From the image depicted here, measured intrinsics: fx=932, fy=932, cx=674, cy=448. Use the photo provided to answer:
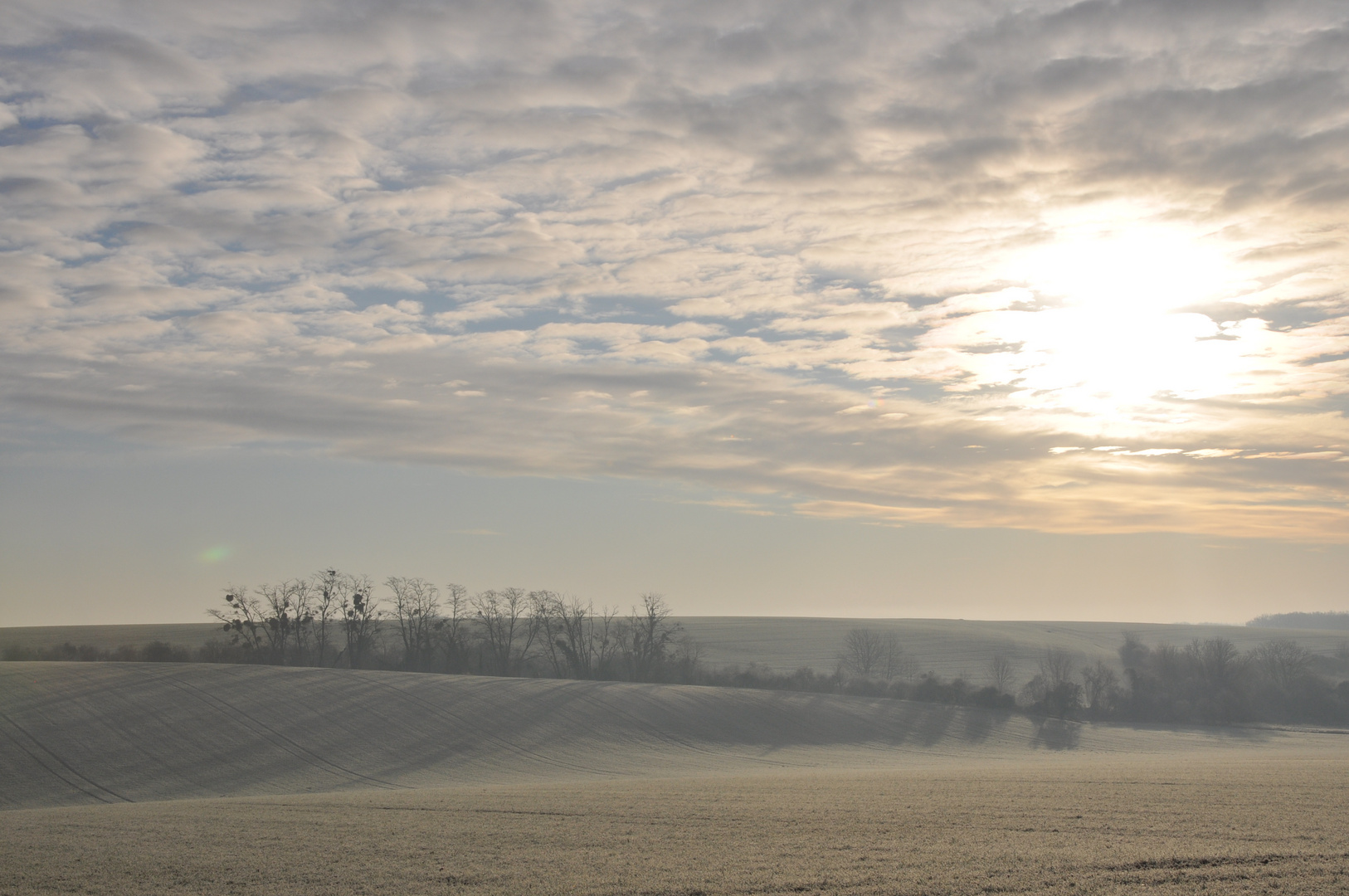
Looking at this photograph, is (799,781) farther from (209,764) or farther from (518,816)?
(209,764)

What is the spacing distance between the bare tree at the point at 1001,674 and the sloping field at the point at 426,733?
27764 mm

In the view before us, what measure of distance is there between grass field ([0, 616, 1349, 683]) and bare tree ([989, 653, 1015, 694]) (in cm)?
130

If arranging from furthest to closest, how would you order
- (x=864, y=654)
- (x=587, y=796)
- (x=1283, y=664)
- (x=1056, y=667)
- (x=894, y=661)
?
(x=864, y=654) < (x=894, y=661) < (x=1056, y=667) < (x=1283, y=664) < (x=587, y=796)

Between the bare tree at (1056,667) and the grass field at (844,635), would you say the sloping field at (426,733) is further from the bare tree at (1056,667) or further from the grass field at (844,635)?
the grass field at (844,635)

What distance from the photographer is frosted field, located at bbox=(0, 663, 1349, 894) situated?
17719 millimetres

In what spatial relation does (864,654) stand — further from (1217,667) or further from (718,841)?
(718,841)

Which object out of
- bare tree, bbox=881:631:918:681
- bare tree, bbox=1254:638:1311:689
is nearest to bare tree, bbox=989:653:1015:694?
bare tree, bbox=881:631:918:681

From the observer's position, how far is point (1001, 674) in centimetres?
10388

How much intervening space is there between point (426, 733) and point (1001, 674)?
7328 cm

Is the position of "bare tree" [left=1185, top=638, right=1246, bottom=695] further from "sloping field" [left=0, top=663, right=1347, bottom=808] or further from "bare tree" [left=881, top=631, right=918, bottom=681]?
"bare tree" [left=881, top=631, right=918, bottom=681]

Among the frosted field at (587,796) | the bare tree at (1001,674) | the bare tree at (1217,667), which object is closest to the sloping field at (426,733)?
the frosted field at (587,796)

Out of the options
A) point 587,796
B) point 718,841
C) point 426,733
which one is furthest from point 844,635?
point 718,841

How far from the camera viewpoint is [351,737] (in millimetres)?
49000

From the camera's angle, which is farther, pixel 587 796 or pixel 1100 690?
pixel 1100 690
